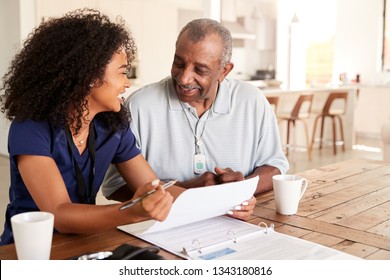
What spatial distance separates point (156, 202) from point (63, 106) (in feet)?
1.48

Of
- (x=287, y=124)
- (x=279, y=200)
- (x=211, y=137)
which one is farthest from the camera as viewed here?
(x=287, y=124)

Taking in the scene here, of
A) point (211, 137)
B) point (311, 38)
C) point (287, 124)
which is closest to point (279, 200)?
point (211, 137)

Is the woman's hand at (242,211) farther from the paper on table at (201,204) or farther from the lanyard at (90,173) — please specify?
the lanyard at (90,173)

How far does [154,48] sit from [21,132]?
7143mm

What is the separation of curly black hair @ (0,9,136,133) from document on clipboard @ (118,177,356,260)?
1.25 ft

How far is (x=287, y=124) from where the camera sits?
6160 mm

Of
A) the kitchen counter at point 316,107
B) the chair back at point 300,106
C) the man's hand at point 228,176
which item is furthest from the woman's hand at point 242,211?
the chair back at point 300,106

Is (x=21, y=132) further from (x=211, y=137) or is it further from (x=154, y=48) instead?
(x=154, y=48)

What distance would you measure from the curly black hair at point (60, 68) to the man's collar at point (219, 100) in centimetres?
48

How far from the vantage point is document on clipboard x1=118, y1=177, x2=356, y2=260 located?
1.07 m

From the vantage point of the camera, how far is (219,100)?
1.93 m

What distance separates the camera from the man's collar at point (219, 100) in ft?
6.16

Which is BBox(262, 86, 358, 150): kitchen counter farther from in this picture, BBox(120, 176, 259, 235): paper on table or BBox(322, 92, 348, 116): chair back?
BBox(120, 176, 259, 235): paper on table

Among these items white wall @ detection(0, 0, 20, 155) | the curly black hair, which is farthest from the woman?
white wall @ detection(0, 0, 20, 155)
